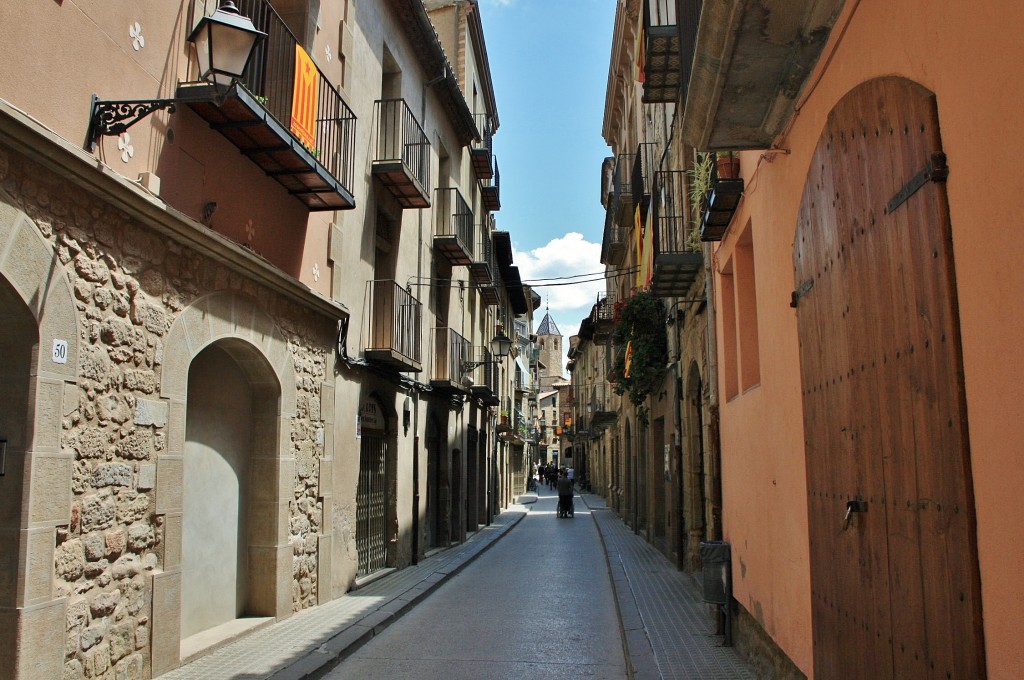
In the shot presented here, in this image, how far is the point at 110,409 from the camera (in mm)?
5797

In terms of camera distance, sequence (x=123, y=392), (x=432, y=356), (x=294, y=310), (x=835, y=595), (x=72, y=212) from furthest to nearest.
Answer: (x=432, y=356), (x=294, y=310), (x=123, y=392), (x=72, y=212), (x=835, y=595)

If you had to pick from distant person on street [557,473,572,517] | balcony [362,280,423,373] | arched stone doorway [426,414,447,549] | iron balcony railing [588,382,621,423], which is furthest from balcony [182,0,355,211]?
distant person on street [557,473,572,517]

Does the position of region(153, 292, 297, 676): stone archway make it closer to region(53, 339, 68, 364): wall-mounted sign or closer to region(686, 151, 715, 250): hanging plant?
region(53, 339, 68, 364): wall-mounted sign

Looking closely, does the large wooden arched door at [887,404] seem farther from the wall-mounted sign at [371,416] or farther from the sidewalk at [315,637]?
the wall-mounted sign at [371,416]

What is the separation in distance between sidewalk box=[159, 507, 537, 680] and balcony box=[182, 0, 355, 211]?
467 cm

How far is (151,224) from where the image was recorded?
625 centimetres

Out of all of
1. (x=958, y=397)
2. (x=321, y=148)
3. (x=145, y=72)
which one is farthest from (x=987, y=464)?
(x=321, y=148)

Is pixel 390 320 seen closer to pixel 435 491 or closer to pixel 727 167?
pixel 435 491

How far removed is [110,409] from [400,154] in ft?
27.7

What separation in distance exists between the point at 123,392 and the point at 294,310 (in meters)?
3.36

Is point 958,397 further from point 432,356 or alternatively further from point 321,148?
point 432,356

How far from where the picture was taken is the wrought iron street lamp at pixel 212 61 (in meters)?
5.55

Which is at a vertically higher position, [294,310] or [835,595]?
[294,310]

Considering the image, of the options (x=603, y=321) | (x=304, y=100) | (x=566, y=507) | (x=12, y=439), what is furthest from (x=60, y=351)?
(x=566, y=507)
